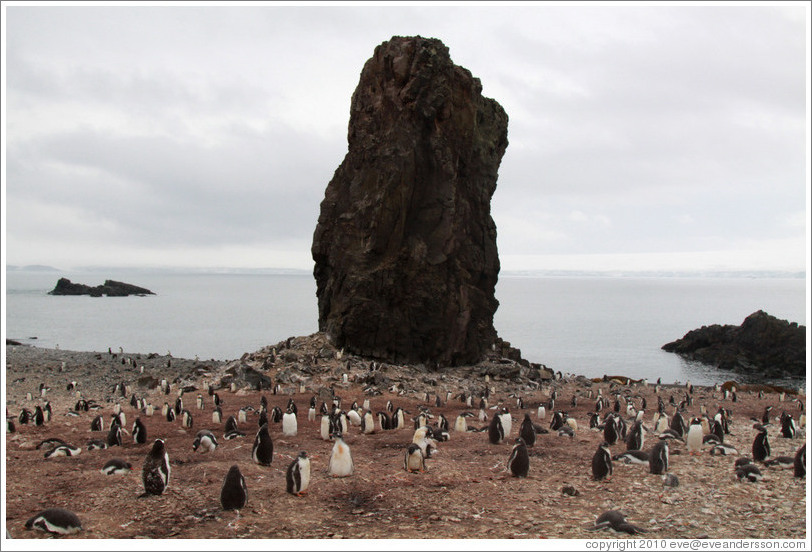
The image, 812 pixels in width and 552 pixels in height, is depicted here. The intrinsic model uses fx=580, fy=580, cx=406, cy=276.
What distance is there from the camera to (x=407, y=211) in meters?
30.4

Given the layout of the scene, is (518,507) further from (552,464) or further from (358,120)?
(358,120)

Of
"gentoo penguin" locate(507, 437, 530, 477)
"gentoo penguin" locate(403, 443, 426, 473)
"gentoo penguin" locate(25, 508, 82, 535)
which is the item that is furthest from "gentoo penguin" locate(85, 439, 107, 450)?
"gentoo penguin" locate(507, 437, 530, 477)

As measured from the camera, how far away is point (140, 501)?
9.15 m

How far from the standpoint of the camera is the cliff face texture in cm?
2956

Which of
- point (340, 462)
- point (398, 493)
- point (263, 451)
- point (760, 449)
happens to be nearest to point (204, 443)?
point (263, 451)

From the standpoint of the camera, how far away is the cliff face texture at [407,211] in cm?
2956

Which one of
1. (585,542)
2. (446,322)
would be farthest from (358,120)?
(585,542)

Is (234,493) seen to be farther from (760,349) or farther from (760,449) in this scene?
(760,349)

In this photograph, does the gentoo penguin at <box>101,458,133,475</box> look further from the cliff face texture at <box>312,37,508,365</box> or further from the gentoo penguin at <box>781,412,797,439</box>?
the cliff face texture at <box>312,37,508,365</box>

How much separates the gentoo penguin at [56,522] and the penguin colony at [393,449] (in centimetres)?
1

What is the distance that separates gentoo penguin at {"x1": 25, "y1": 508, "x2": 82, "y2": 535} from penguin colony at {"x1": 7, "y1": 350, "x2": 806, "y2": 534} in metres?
0.01

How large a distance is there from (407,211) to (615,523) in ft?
77.2

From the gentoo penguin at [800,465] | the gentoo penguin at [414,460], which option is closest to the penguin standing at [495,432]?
the gentoo penguin at [414,460]

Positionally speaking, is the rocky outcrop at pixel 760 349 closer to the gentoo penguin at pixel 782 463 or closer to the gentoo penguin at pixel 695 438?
the gentoo penguin at pixel 695 438
